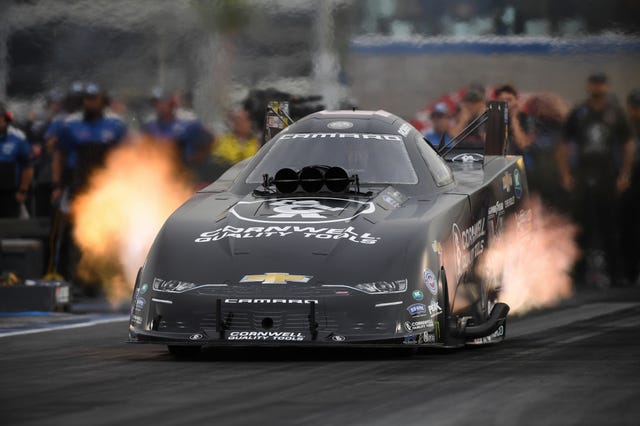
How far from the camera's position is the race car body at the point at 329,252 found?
31.9 feet

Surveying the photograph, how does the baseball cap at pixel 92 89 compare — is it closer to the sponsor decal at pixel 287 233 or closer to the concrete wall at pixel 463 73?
the concrete wall at pixel 463 73

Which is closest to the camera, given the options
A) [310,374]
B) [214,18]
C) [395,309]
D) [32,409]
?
[32,409]

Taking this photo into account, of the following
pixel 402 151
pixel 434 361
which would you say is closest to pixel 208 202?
pixel 402 151

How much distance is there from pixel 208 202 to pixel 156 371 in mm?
1858

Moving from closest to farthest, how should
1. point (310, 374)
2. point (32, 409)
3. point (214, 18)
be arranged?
point (32, 409), point (310, 374), point (214, 18)

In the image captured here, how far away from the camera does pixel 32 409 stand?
25.7 ft

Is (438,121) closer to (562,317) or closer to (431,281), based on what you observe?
(562,317)

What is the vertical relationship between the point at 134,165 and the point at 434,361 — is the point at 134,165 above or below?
above

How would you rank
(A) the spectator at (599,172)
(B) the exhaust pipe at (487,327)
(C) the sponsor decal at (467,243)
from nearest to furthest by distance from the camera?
(B) the exhaust pipe at (487,327)
(C) the sponsor decal at (467,243)
(A) the spectator at (599,172)

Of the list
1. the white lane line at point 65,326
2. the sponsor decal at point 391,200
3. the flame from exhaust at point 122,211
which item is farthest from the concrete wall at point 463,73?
the sponsor decal at point 391,200

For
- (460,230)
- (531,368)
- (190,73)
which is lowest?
(531,368)

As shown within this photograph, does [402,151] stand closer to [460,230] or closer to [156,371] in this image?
[460,230]

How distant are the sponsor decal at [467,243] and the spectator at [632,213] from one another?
280 inches

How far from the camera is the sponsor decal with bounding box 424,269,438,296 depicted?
998cm
